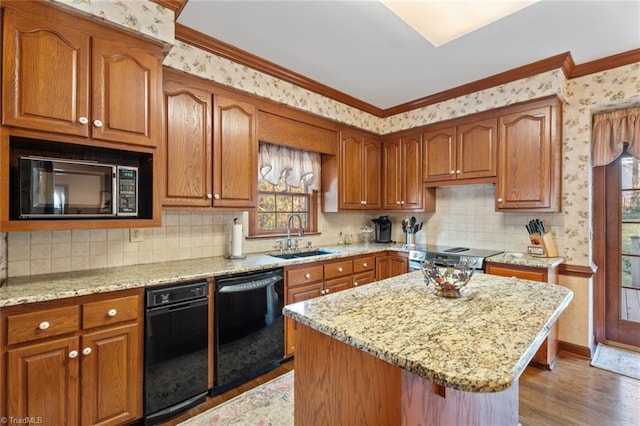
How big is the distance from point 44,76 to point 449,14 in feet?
8.02

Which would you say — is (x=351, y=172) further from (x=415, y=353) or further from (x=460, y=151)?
(x=415, y=353)

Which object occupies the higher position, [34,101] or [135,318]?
[34,101]

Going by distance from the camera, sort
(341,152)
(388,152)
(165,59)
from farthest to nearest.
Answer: (388,152) < (341,152) < (165,59)

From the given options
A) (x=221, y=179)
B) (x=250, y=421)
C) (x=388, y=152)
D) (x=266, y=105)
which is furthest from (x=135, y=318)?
(x=388, y=152)

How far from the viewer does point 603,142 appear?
2.77 meters

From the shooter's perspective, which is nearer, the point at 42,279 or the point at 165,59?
the point at 42,279

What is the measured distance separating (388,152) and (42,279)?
3.56 meters

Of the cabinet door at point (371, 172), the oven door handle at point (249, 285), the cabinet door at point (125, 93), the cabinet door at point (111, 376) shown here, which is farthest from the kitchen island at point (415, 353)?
the cabinet door at point (371, 172)

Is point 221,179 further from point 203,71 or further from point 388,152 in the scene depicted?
point 388,152

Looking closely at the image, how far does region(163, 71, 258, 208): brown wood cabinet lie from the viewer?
222 centimetres

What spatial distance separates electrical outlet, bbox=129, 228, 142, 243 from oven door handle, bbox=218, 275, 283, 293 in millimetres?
780

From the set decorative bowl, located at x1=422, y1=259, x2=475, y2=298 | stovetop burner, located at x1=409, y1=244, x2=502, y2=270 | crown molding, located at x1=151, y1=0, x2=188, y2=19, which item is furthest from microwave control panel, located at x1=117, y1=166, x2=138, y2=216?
stovetop burner, located at x1=409, y1=244, x2=502, y2=270

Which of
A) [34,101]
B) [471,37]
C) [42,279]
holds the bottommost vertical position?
[42,279]

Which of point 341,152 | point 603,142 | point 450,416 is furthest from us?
point 341,152
